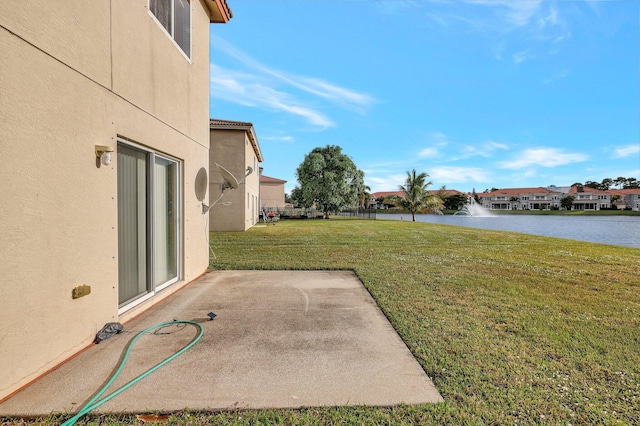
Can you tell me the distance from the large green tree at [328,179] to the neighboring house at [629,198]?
82908 mm

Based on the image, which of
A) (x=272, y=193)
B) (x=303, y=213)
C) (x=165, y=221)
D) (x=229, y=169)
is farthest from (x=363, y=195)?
(x=165, y=221)

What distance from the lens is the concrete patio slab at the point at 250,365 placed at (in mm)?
1976

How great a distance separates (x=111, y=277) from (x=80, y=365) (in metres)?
0.91

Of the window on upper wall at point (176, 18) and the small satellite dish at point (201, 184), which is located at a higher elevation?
the window on upper wall at point (176, 18)

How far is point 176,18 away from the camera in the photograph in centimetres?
442

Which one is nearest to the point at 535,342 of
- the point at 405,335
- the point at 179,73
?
the point at 405,335

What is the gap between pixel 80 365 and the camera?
2.40 meters

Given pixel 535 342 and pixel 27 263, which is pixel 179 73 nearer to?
pixel 27 263

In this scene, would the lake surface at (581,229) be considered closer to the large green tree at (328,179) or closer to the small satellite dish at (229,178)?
the large green tree at (328,179)

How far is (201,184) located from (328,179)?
84.8 feet

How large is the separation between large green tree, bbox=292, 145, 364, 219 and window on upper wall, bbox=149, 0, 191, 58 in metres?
26.1

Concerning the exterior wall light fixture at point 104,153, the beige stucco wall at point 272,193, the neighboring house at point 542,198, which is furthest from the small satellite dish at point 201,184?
the neighboring house at point 542,198

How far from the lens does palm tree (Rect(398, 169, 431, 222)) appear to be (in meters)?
34.2

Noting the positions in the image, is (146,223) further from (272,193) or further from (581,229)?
(272,193)
